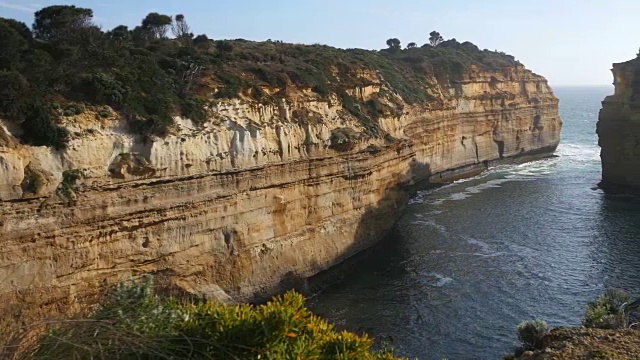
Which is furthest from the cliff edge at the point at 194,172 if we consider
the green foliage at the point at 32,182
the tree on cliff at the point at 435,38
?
the tree on cliff at the point at 435,38

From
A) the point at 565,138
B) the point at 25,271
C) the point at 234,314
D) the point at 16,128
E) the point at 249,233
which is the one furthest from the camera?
the point at 565,138

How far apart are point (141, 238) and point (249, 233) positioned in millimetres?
6392

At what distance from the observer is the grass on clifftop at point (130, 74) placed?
80.6 ft

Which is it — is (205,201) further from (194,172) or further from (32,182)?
(32,182)

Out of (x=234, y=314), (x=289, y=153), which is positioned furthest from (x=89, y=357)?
(x=289, y=153)

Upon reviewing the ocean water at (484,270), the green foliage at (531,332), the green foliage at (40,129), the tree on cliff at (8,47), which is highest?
the tree on cliff at (8,47)

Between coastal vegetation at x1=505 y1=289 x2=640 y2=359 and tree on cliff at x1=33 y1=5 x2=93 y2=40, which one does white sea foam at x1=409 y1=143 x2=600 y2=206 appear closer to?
coastal vegetation at x1=505 y1=289 x2=640 y2=359

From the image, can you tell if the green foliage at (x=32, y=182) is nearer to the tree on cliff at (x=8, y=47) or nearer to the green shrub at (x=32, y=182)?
the green shrub at (x=32, y=182)

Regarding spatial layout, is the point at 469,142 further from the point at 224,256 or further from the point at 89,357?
the point at 89,357

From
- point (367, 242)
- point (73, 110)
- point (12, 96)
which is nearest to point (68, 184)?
point (73, 110)

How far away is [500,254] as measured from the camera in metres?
37.8

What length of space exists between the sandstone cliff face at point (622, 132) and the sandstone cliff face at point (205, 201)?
24.7m

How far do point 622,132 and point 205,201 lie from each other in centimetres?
4683

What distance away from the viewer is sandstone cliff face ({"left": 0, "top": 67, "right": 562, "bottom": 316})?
895 inches
